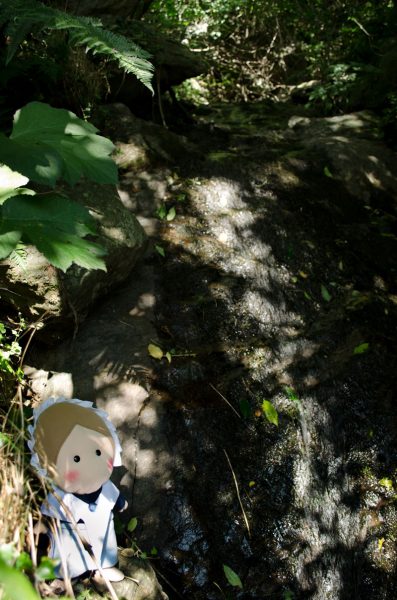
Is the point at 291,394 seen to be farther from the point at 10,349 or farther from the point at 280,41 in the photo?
the point at 280,41

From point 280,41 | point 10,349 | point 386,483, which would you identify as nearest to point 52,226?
point 10,349

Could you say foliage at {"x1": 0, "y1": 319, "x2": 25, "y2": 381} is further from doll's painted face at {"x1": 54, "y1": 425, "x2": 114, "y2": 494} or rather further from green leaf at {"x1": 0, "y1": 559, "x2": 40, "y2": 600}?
green leaf at {"x1": 0, "y1": 559, "x2": 40, "y2": 600}

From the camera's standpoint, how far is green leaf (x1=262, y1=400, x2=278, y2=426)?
365 centimetres

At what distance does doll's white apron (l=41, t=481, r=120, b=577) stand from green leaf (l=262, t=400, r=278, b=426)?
1.29 meters

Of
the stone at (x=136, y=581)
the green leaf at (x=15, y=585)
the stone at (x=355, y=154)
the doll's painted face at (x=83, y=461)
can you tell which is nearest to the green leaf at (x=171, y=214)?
the stone at (x=355, y=154)

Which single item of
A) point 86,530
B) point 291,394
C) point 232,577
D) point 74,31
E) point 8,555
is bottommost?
point 232,577

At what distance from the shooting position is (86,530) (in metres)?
2.61

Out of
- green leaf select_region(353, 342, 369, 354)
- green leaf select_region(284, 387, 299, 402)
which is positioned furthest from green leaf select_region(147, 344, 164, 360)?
green leaf select_region(353, 342, 369, 354)

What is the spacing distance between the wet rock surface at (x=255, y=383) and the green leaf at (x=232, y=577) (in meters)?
0.04

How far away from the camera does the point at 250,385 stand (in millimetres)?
3783

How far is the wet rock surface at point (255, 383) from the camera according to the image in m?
3.17

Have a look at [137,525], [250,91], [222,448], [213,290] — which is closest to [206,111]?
A: [250,91]

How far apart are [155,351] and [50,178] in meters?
1.80

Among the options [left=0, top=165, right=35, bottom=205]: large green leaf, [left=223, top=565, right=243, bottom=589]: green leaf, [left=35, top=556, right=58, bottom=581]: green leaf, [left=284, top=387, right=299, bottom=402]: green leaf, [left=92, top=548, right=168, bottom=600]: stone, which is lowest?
[left=223, top=565, right=243, bottom=589]: green leaf
